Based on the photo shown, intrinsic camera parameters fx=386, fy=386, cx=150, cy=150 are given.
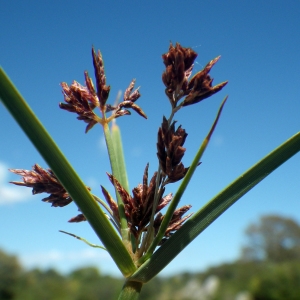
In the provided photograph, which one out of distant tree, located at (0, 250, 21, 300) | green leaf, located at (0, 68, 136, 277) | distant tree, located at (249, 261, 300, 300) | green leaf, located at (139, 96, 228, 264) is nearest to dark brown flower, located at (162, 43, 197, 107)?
green leaf, located at (139, 96, 228, 264)

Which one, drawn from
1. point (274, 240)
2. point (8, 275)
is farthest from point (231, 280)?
point (8, 275)

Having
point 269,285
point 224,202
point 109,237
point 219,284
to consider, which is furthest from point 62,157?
point 219,284

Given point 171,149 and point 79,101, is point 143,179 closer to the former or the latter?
point 171,149

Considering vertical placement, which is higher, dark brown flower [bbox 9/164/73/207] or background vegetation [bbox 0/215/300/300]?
background vegetation [bbox 0/215/300/300]

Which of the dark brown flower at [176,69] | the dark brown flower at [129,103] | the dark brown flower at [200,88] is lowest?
the dark brown flower at [200,88]

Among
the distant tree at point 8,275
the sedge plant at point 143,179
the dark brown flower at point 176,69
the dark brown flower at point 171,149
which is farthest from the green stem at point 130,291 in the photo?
the distant tree at point 8,275

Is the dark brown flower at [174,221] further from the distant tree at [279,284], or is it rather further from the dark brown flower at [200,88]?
the distant tree at [279,284]

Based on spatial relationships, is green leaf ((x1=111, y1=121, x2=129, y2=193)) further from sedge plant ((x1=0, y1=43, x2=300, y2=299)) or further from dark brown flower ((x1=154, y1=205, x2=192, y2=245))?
dark brown flower ((x1=154, y1=205, x2=192, y2=245))
